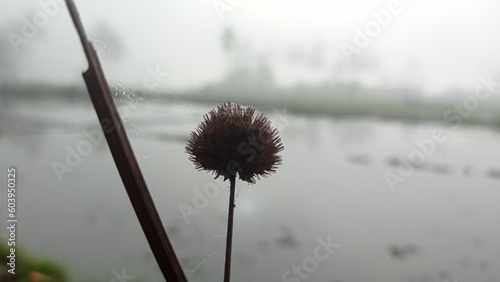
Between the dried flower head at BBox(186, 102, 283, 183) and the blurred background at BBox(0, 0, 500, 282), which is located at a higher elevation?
the blurred background at BBox(0, 0, 500, 282)

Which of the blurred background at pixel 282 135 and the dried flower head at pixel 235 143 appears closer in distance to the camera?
the dried flower head at pixel 235 143

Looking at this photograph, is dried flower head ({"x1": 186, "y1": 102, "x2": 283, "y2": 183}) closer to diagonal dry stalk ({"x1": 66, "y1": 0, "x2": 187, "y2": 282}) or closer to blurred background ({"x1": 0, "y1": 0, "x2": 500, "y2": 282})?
diagonal dry stalk ({"x1": 66, "y1": 0, "x2": 187, "y2": 282})

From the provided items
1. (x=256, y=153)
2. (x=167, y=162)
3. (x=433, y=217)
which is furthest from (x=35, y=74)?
(x=433, y=217)

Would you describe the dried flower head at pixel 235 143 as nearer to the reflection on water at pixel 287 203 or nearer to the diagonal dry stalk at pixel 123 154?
the diagonal dry stalk at pixel 123 154

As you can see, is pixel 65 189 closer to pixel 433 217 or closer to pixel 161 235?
pixel 161 235

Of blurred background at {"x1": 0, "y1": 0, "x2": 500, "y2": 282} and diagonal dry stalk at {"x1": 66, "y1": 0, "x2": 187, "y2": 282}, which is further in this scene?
blurred background at {"x1": 0, "y1": 0, "x2": 500, "y2": 282}

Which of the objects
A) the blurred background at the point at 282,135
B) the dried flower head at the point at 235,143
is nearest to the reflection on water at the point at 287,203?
the blurred background at the point at 282,135

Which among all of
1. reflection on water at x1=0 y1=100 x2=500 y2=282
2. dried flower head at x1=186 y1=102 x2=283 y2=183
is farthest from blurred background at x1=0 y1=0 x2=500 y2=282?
dried flower head at x1=186 y1=102 x2=283 y2=183
